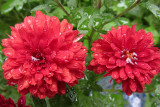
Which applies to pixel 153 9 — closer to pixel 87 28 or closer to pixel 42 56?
pixel 87 28

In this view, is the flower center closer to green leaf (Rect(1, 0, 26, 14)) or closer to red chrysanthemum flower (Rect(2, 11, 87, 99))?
red chrysanthemum flower (Rect(2, 11, 87, 99))

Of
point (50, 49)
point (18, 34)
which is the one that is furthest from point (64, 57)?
point (18, 34)

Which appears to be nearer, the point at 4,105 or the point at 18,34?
the point at 18,34

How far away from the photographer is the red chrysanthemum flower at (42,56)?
0.49 m

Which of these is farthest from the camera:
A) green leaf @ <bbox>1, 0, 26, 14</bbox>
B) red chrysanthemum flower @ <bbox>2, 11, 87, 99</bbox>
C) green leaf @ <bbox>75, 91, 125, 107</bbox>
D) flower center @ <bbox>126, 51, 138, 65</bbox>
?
green leaf @ <bbox>1, 0, 26, 14</bbox>

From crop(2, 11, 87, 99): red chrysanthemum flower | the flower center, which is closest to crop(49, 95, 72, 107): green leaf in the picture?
crop(2, 11, 87, 99): red chrysanthemum flower

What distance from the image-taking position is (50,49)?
0.51 meters

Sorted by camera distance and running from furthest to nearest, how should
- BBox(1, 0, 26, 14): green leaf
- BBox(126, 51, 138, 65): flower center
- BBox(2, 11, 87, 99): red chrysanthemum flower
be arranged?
BBox(1, 0, 26, 14): green leaf → BBox(126, 51, 138, 65): flower center → BBox(2, 11, 87, 99): red chrysanthemum flower

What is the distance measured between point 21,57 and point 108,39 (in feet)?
0.91

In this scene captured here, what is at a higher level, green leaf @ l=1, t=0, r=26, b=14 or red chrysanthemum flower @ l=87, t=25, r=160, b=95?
green leaf @ l=1, t=0, r=26, b=14

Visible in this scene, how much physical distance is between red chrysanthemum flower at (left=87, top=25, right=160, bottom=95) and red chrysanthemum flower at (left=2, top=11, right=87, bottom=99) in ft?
0.35

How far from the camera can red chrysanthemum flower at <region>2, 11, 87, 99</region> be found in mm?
488

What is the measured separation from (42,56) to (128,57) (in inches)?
10.9

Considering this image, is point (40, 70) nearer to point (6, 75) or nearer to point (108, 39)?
point (6, 75)
